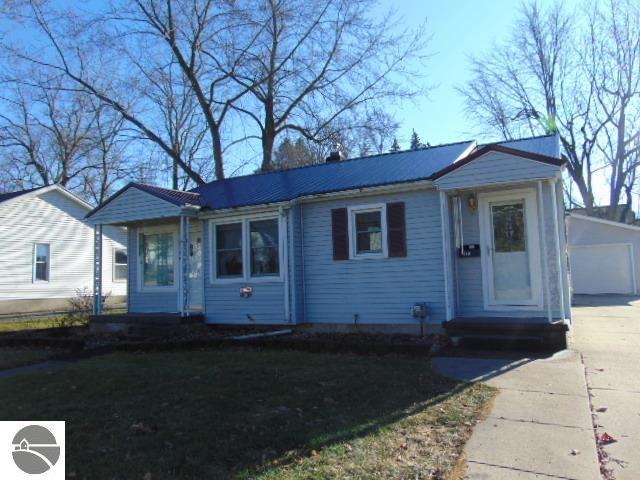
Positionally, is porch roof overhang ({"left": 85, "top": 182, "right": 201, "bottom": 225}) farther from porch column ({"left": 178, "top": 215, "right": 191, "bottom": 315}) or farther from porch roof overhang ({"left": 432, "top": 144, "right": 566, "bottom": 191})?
porch roof overhang ({"left": 432, "top": 144, "right": 566, "bottom": 191})

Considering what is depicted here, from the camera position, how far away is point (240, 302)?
37.7 feet

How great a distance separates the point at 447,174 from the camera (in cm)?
886

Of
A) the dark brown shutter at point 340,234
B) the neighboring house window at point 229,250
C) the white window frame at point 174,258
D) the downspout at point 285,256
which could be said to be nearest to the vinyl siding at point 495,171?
the dark brown shutter at point 340,234

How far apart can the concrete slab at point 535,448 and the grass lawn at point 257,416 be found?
18 cm

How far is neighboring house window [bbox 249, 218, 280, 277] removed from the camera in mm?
11219

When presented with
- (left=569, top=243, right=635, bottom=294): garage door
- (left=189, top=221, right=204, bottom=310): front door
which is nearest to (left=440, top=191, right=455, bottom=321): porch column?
(left=189, top=221, right=204, bottom=310): front door

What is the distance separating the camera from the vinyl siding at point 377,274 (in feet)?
31.3

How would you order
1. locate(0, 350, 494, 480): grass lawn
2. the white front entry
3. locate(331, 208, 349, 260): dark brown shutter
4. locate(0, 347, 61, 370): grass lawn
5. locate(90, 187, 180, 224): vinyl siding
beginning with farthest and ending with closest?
locate(90, 187, 180, 224): vinyl siding
locate(331, 208, 349, 260): dark brown shutter
the white front entry
locate(0, 347, 61, 370): grass lawn
locate(0, 350, 494, 480): grass lawn

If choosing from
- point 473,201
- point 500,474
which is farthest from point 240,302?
point 500,474

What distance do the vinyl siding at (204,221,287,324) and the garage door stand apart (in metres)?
18.0

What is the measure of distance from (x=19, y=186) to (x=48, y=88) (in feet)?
53.5

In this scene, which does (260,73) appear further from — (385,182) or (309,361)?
(309,361)

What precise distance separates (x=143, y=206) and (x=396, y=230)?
20.7 feet

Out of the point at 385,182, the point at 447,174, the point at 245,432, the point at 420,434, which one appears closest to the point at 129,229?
the point at 385,182
